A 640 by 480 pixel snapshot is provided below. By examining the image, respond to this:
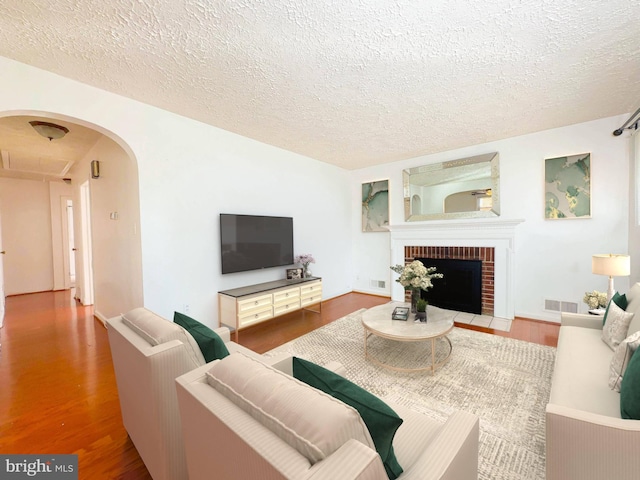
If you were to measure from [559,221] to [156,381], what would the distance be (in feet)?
15.5

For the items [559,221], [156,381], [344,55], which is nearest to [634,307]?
[559,221]

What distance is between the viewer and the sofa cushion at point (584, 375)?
1391mm

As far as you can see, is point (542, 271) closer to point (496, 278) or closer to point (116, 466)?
point (496, 278)

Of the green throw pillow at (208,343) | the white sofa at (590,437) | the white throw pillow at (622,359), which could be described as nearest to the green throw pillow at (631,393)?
the white sofa at (590,437)

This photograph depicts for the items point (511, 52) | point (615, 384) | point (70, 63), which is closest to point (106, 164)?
point (70, 63)

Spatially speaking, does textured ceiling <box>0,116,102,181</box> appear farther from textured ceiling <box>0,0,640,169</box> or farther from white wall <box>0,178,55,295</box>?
textured ceiling <box>0,0,640,169</box>

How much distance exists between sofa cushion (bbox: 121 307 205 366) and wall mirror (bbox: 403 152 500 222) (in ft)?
14.0

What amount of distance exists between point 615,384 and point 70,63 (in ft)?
13.7

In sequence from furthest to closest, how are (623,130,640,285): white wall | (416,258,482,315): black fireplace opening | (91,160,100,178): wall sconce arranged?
(416,258,482,315): black fireplace opening < (91,160,100,178): wall sconce < (623,130,640,285): white wall

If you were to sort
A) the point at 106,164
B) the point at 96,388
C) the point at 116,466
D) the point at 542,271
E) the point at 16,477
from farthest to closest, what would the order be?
the point at 542,271 → the point at 106,164 → the point at 96,388 → the point at 116,466 → the point at 16,477

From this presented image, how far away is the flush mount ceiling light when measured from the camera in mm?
3136

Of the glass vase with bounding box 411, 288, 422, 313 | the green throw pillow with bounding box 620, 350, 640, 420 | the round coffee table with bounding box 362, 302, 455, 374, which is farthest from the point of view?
the glass vase with bounding box 411, 288, 422, 313

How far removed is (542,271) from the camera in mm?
3838

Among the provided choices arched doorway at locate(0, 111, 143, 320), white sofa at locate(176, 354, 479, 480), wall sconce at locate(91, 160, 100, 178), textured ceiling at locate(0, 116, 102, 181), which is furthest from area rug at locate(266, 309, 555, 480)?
textured ceiling at locate(0, 116, 102, 181)
